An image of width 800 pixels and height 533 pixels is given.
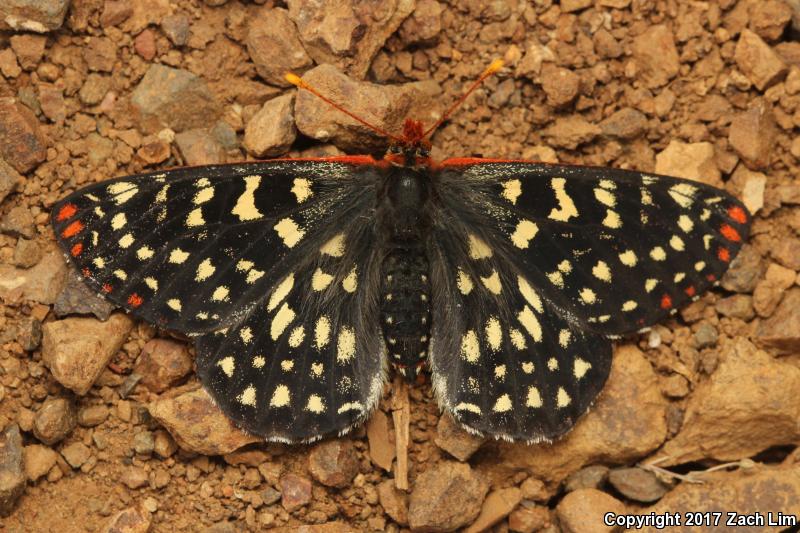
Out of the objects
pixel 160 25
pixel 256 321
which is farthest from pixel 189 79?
pixel 256 321

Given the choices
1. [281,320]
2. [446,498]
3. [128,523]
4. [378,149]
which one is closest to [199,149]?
[378,149]

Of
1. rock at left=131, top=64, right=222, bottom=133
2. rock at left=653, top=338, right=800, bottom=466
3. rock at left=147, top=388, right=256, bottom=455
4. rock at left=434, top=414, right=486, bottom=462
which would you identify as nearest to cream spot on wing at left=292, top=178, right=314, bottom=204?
rock at left=131, top=64, right=222, bottom=133

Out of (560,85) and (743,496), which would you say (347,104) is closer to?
(560,85)

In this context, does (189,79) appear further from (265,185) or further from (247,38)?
(265,185)

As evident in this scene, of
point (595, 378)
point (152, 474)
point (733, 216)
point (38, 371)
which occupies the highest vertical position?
point (733, 216)

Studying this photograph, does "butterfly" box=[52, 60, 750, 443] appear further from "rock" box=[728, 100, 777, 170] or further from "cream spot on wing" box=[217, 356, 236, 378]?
"rock" box=[728, 100, 777, 170]

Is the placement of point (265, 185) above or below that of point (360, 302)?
above
